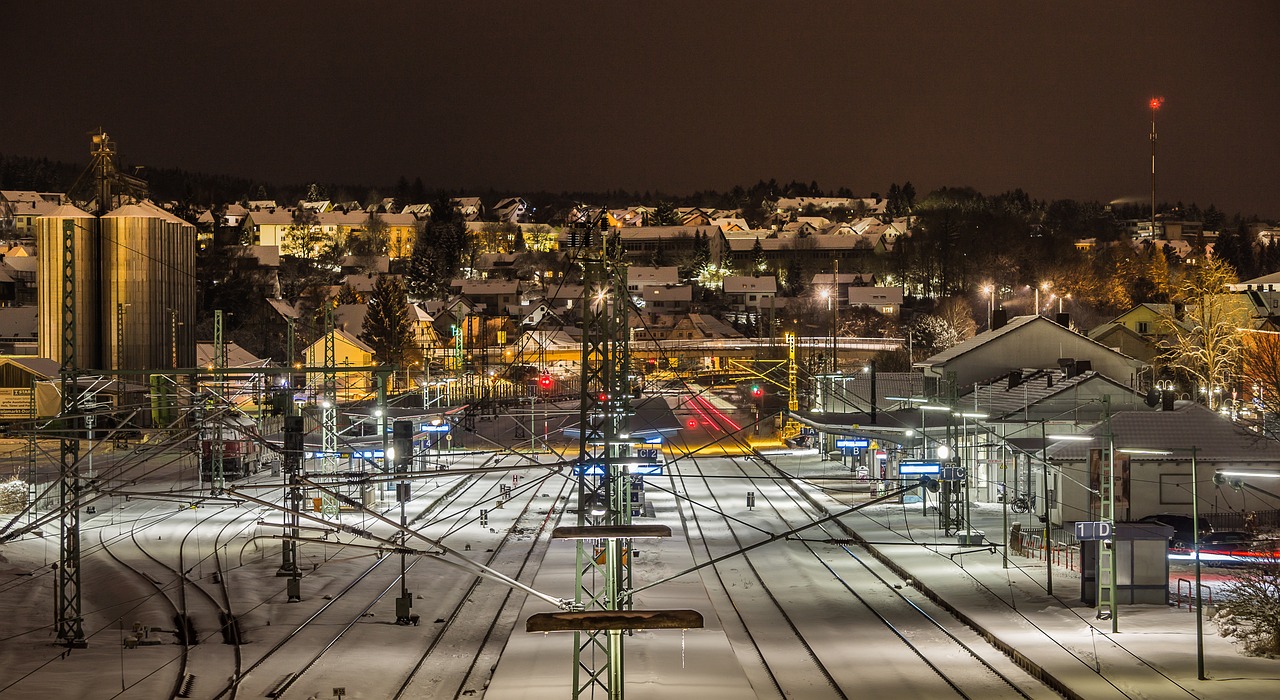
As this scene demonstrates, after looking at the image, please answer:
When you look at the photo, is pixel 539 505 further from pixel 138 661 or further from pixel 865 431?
pixel 138 661

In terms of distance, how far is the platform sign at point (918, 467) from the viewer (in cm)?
3262

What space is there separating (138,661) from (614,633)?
10.7 m

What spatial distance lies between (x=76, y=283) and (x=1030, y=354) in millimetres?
44116

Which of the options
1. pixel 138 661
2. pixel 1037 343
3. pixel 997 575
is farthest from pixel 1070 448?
pixel 138 661

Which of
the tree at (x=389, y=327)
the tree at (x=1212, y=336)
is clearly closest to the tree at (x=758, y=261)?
the tree at (x=389, y=327)

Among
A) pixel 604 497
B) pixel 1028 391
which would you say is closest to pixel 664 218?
pixel 1028 391

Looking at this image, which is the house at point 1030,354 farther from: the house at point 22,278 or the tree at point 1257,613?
the house at point 22,278

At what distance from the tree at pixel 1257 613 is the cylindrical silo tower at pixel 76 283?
178ft

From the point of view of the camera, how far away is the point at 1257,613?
18.6m

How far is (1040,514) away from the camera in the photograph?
34.2 m

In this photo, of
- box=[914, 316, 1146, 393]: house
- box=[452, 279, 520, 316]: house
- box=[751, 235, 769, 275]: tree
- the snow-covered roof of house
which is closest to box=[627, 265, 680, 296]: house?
the snow-covered roof of house

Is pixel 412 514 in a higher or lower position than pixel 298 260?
lower

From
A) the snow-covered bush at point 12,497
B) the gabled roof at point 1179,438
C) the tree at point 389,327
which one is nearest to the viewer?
the gabled roof at point 1179,438

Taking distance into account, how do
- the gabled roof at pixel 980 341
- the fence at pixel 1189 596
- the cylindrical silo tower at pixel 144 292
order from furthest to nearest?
the cylindrical silo tower at pixel 144 292 → the gabled roof at pixel 980 341 → the fence at pixel 1189 596
